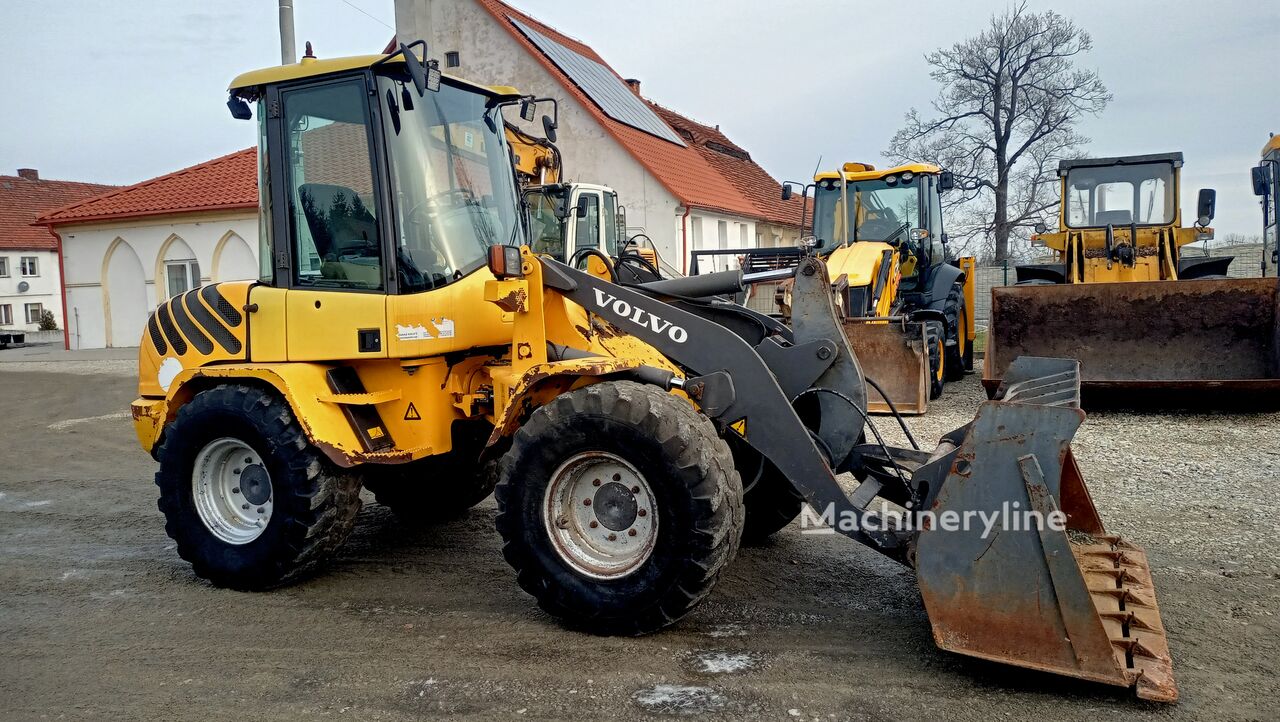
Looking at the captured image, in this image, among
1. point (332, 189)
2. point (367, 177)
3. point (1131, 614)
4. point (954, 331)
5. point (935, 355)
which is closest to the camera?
point (1131, 614)

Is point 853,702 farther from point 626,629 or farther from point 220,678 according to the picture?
point 220,678

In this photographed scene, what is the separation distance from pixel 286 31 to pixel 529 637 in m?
7.40

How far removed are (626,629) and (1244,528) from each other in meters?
3.93

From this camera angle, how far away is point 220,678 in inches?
154

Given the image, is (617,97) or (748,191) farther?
(748,191)

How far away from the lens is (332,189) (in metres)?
4.90

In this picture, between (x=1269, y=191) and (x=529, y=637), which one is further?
(x=1269, y=191)

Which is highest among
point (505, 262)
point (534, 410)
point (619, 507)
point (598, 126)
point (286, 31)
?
point (598, 126)

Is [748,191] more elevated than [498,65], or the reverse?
[498,65]

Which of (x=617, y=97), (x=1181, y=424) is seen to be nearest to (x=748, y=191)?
(x=617, y=97)

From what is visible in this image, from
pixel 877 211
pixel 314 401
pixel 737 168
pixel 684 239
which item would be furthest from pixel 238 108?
pixel 737 168

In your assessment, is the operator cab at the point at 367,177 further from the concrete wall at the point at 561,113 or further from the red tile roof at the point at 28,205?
the red tile roof at the point at 28,205

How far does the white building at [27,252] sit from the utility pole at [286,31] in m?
36.2

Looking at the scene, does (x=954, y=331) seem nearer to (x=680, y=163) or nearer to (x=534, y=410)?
(x=534, y=410)
